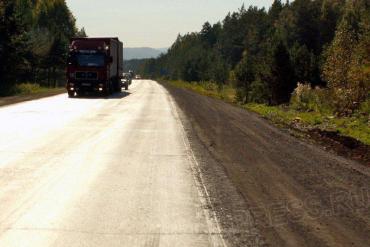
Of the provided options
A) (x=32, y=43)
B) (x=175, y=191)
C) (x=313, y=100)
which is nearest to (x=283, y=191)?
(x=175, y=191)

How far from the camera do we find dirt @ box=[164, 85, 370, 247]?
20.1ft

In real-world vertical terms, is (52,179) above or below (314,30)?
below

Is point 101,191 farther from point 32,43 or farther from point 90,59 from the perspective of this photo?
point 32,43

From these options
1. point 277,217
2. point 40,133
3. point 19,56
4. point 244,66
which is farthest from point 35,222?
point 244,66

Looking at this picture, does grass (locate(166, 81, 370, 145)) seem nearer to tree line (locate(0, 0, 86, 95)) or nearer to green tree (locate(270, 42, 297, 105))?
tree line (locate(0, 0, 86, 95))

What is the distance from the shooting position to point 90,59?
112ft

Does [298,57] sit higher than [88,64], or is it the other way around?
[298,57]

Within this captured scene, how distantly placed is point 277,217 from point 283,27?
109821mm

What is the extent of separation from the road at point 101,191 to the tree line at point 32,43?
2718 cm

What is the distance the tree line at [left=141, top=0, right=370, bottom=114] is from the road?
1240 centimetres

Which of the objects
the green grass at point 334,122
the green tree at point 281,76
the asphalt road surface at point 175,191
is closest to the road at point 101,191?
the asphalt road surface at point 175,191

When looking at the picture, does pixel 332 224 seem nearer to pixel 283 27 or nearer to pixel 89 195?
pixel 89 195

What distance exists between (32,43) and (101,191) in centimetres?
4537

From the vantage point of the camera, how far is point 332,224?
6.54 meters
